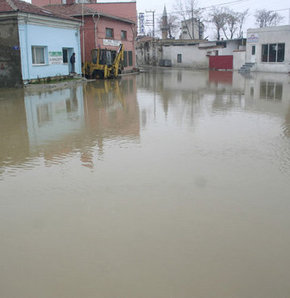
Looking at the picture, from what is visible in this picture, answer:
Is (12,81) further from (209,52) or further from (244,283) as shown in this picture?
(209,52)

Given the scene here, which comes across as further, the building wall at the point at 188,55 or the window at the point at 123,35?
the building wall at the point at 188,55

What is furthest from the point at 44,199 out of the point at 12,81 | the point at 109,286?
the point at 12,81

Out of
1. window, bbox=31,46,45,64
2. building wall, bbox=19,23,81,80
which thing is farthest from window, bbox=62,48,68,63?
window, bbox=31,46,45,64

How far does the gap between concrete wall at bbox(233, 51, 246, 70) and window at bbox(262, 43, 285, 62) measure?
341cm

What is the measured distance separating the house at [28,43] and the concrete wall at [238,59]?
2081 centimetres

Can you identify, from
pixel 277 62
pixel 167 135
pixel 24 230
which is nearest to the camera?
pixel 24 230

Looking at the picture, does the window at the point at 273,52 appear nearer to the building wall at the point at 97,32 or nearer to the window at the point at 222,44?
the window at the point at 222,44

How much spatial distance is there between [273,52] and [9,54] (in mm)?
23840

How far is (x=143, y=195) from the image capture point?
471 centimetres

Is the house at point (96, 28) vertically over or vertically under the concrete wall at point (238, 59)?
over

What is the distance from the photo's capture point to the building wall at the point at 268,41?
3180 cm

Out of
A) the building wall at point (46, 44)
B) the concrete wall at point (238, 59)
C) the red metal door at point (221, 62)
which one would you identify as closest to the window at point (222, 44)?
the red metal door at point (221, 62)

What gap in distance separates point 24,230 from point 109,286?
136 cm

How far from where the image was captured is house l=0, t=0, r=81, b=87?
18953 mm
